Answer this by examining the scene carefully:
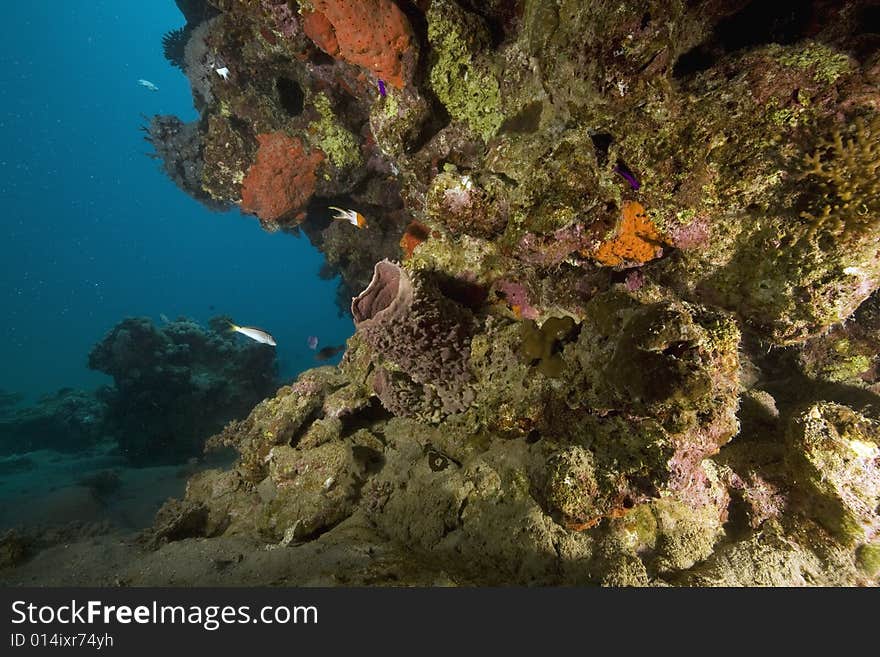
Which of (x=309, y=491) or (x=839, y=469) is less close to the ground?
(x=309, y=491)

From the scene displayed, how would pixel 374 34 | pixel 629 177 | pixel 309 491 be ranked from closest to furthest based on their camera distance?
1. pixel 629 177
2. pixel 309 491
3. pixel 374 34

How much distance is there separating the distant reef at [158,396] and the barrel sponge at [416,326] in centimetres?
1249

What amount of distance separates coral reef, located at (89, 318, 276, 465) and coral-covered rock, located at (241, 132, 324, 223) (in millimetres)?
8109

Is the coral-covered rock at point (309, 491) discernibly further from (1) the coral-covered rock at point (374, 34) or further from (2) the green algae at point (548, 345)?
(1) the coral-covered rock at point (374, 34)

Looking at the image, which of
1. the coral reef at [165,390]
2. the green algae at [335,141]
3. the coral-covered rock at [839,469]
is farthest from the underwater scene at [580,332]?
the coral reef at [165,390]

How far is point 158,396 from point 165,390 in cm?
27

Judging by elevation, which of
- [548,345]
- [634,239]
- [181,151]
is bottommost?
[548,345]

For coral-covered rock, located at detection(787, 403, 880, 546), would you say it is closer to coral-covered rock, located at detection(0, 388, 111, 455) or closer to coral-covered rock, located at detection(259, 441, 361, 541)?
coral-covered rock, located at detection(259, 441, 361, 541)

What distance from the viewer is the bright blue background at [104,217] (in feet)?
266

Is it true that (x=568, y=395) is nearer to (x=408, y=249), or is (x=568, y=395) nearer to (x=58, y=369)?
(x=408, y=249)

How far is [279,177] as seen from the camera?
920cm

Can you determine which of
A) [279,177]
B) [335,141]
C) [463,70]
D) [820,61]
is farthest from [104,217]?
[820,61]

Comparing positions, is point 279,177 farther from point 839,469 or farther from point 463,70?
point 839,469

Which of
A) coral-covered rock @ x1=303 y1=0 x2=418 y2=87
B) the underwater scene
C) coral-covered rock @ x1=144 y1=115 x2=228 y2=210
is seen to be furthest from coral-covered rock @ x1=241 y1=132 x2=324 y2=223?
coral-covered rock @ x1=303 y1=0 x2=418 y2=87
